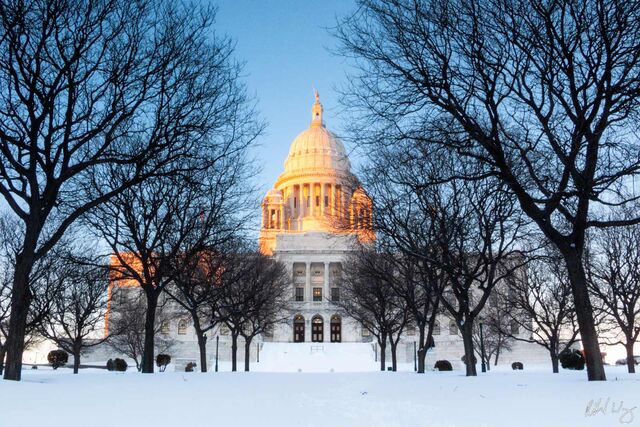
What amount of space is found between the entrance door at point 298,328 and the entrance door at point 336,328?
4.78 meters

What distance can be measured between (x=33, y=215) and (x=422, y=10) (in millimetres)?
10641

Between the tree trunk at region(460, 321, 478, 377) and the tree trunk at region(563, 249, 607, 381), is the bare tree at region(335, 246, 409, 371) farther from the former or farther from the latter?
the tree trunk at region(563, 249, 607, 381)

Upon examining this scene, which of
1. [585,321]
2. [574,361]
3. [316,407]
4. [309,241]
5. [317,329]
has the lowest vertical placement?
[574,361]

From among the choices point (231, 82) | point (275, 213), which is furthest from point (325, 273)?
point (231, 82)

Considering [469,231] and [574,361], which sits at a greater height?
[469,231]

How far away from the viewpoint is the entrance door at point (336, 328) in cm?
9156

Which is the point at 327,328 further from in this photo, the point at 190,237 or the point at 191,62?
the point at 191,62

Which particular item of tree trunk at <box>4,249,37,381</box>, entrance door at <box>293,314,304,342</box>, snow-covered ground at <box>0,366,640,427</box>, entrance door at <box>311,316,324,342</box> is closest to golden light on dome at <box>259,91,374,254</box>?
entrance door at <box>293,314,304,342</box>

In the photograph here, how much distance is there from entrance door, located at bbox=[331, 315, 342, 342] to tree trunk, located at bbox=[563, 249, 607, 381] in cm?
7839

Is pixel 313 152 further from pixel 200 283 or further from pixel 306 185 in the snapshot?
pixel 200 283

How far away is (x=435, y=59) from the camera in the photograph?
14.2 metres
